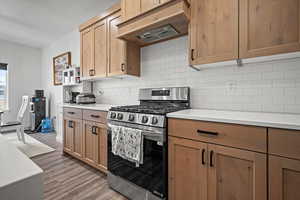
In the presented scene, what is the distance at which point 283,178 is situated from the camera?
94 centimetres

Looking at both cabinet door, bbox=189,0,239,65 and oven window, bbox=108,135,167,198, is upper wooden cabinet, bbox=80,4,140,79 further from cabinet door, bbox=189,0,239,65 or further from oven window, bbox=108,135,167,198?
oven window, bbox=108,135,167,198

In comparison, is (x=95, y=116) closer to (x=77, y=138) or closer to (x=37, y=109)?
(x=77, y=138)

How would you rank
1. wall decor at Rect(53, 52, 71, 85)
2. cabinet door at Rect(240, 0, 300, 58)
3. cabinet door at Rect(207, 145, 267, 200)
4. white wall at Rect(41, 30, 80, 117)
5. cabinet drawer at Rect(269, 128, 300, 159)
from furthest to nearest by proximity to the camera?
wall decor at Rect(53, 52, 71, 85) < white wall at Rect(41, 30, 80, 117) < cabinet door at Rect(240, 0, 300, 58) < cabinet door at Rect(207, 145, 267, 200) < cabinet drawer at Rect(269, 128, 300, 159)

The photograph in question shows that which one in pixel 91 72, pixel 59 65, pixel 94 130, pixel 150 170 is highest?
pixel 59 65

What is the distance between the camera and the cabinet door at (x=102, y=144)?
6.81ft

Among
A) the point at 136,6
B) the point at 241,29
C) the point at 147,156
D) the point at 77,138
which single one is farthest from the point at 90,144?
the point at 241,29

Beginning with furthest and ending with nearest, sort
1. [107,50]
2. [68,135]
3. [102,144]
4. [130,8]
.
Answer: [68,135], [107,50], [102,144], [130,8]

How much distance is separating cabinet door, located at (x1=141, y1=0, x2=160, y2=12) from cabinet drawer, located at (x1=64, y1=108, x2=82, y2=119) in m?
1.78

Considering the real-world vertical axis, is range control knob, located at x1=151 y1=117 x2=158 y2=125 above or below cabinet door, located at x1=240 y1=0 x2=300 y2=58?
below

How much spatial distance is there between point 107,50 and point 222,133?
2.10 metres

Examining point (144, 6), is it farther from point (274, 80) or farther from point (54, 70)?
point (54, 70)

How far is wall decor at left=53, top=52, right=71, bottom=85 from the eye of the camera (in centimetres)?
410

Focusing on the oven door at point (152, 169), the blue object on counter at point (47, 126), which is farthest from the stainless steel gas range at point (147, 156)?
the blue object on counter at point (47, 126)

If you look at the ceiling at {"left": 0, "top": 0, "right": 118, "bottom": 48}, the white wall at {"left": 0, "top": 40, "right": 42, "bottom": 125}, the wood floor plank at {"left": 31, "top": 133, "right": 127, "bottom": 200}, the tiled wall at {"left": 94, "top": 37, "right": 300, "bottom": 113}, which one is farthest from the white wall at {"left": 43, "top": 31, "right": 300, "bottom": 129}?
the white wall at {"left": 0, "top": 40, "right": 42, "bottom": 125}
